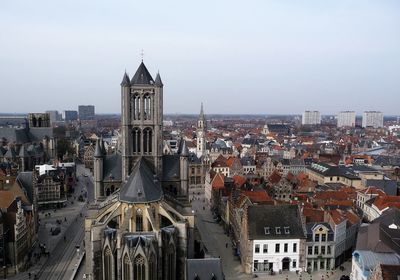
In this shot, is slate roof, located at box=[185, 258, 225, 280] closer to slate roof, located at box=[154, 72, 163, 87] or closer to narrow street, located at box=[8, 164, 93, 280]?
narrow street, located at box=[8, 164, 93, 280]

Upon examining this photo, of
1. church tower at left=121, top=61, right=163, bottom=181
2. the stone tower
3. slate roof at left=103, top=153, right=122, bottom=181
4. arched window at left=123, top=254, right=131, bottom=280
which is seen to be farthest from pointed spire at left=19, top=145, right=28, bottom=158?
arched window at left=123, top=254, right=131, bottom=280

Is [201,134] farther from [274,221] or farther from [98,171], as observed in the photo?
[274,221]

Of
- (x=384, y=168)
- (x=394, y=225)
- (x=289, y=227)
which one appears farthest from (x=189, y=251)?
(x=384, y=168)

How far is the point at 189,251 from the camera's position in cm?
5919

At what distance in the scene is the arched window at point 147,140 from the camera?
68.8 metres

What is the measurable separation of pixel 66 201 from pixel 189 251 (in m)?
56.1

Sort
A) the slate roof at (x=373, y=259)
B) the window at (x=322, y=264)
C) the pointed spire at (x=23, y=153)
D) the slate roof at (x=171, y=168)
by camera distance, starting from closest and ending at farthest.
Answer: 1. the slate roof at (x=373, y=259)
2. the window at (x=322, y=264)
3. the slate roof at (x=171, y=168)
4. the pointed spire at (x=23, y=153)

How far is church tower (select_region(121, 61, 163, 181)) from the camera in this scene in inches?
2650

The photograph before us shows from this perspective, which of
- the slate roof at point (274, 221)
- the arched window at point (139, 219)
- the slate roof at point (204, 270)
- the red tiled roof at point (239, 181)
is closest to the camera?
the slate roof at point (204, 270)

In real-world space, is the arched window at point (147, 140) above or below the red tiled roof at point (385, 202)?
above

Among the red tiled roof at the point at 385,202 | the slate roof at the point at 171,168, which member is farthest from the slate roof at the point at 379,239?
the slate roof at the point at 171,168

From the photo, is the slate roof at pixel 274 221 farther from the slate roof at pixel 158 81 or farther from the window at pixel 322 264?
the slate roof at pixel 158 81

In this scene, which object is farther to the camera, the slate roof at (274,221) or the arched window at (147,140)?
the arched window at (147,140)

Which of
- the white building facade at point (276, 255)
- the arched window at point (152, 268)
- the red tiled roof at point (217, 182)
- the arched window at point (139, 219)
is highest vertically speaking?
the arched window at point (139, 219)
